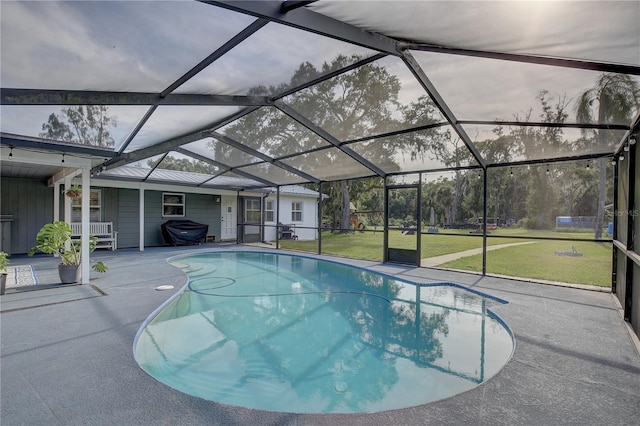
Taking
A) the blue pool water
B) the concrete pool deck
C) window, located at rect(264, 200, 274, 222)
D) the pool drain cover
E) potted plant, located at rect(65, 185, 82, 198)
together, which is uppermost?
potted plant, located at rect(65, 185, 82, 198)

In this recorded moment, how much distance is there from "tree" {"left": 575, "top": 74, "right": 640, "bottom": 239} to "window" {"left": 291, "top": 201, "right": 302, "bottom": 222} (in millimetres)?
13098

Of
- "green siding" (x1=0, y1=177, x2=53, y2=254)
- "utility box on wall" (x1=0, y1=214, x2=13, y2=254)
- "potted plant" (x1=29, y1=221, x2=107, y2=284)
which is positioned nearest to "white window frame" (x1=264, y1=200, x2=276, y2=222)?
"green siding" (x1=0, y1=177, x2=53, y2=254)

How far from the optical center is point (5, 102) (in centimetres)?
323

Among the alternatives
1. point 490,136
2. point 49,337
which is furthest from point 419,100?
point 49,337

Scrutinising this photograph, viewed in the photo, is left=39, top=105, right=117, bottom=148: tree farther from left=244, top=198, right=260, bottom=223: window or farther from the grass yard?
left=244, top=198, right=260, bottom=223: window

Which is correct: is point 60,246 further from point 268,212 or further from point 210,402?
point 268,212

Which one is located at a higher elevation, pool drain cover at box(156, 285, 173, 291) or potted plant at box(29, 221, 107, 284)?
potted plant at box(29, 221, 107, 284)

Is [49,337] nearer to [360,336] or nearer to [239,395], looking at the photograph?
[239,395]

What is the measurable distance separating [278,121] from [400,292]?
399cm

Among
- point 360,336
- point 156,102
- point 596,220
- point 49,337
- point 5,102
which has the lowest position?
point 360,336

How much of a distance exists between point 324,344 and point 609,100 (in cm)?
425

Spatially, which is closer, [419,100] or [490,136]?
[419,100]

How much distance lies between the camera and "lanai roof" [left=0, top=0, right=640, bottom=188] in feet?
7.85

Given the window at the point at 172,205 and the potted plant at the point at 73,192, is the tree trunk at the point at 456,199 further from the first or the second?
the potted plant at the point at 73,192
